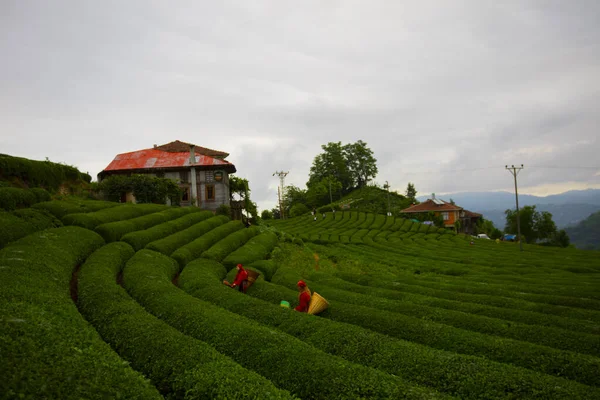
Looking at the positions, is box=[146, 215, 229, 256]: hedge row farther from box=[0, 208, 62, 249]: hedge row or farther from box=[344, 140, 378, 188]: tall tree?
box=[344, 140, 378, 188]: tall tree

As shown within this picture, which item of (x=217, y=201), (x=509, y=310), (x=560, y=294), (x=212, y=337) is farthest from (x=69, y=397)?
(x=217, y=201)

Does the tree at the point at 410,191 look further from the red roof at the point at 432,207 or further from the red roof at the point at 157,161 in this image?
the red roof at the point at 157,161

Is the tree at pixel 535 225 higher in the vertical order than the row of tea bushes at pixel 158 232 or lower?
lower

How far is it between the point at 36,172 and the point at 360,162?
343 feet

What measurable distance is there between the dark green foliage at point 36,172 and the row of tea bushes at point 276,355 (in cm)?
1773

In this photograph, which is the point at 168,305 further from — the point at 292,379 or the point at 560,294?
the point at 560,294

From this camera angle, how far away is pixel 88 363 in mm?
6340

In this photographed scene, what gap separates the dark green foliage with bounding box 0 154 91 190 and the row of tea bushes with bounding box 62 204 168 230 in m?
5.71

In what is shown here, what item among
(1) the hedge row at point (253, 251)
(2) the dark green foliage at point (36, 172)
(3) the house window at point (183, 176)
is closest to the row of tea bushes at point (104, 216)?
(2) the dark green foliage at point (36, 172)

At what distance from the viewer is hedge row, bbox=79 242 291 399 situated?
661 centimetres

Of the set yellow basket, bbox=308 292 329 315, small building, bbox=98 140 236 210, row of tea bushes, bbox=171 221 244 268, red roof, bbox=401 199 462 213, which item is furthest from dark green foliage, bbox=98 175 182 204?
red roof, bbox=401 199 462 213

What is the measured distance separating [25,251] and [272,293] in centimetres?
969

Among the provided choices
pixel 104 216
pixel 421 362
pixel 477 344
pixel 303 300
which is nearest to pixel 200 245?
pixel 104 216

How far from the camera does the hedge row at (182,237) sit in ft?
70.5
